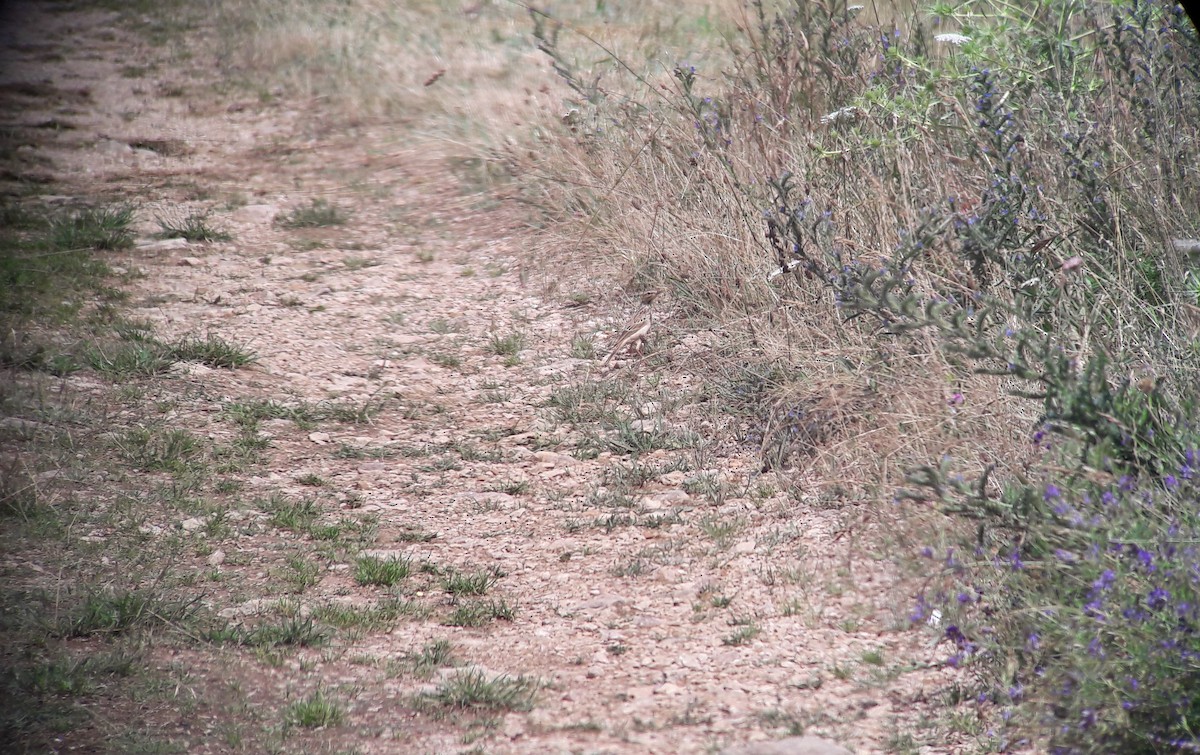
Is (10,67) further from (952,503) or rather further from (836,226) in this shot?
(952,503)

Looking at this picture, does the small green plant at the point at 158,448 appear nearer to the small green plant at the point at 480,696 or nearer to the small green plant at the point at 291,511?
the small green plant at the point at 291,511

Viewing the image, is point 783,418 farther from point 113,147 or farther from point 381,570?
point 113,147

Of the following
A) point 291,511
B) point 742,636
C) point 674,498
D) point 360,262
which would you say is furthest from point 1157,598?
point 360,262

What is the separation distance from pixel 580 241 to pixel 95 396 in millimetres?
2472

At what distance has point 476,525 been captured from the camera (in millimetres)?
3717

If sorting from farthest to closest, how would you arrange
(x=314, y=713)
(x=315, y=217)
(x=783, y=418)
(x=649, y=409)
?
(x=315, y=217), (x=649, y=409), (x=783, y=418), (x=314, y=713)

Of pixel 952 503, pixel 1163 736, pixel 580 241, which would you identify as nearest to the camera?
pixel 1163 736

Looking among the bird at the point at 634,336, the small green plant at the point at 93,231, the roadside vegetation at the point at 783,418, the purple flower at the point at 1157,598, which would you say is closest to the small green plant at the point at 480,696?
the roadside vegetation at the point at 783,418

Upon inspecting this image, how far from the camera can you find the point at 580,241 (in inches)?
220

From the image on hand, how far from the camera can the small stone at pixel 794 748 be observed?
2445 millimetres

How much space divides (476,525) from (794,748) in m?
1.58

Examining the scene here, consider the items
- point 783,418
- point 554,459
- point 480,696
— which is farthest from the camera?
point 554,459

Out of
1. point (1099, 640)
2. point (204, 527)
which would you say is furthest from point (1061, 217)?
point (204, 527)

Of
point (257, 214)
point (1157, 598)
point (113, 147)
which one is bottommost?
point (257, 214)
